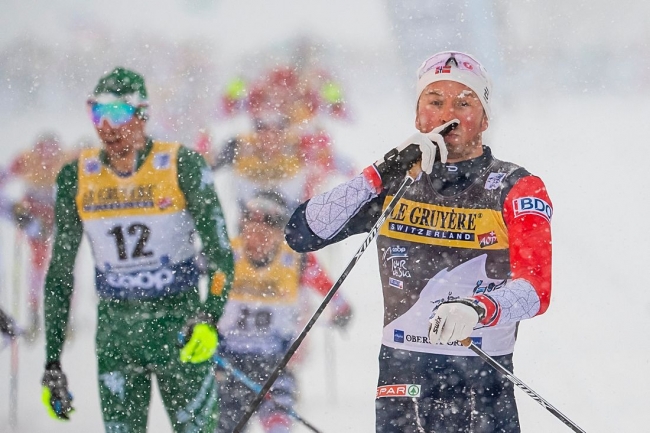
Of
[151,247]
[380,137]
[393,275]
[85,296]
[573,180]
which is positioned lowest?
[393,275]

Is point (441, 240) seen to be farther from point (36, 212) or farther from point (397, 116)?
point (397, 116)

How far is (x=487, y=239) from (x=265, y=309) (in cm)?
259

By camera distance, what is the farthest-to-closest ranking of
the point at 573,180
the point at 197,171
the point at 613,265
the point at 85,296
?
1. the point at 573,180
2. the point at 85,296
3. the point at 613,265
4. the point at 197,171

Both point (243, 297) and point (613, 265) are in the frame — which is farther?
point (613, 265)

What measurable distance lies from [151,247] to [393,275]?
121 cm

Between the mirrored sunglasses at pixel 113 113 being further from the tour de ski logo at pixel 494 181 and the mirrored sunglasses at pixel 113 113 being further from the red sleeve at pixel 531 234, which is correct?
the red sleeve at pixel 531 234

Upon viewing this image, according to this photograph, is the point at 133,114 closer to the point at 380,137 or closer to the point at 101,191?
the point at 101,191

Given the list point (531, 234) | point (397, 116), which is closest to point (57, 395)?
point (531, 234)

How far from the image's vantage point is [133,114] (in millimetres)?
4551

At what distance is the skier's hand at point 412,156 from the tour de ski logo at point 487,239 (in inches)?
11.4

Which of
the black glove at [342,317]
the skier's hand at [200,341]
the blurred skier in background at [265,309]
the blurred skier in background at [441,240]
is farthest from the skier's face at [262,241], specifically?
the blurred skier in background at [441,240]

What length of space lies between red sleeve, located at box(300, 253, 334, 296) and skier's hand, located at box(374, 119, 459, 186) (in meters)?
2.67

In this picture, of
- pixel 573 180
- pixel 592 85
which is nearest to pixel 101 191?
pixel 573 180

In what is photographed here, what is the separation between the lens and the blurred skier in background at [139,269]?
4.26m
